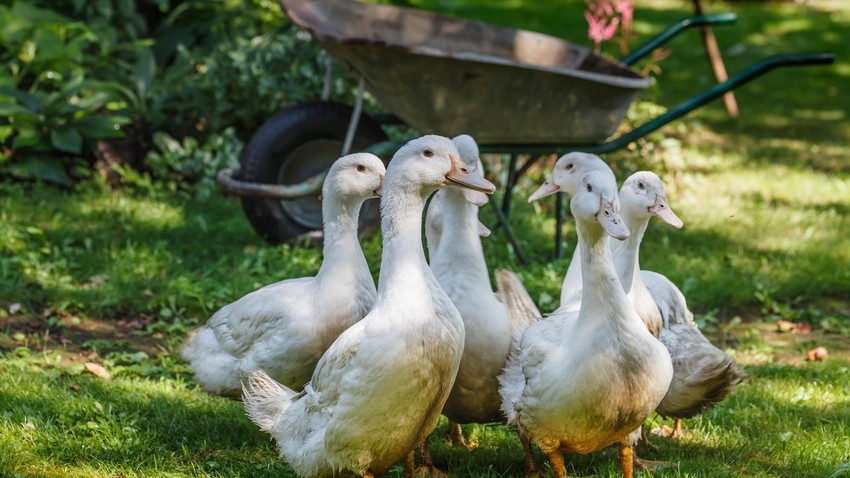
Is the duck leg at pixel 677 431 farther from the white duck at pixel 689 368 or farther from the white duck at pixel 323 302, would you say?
the white duck at pixel 323 302

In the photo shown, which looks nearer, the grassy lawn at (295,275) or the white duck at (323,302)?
the white duck at (323,302)

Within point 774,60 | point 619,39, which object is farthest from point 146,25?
point 774,60

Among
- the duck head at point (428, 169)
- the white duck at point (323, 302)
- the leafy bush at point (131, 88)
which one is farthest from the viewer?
the leafy bush at point (131, 88)

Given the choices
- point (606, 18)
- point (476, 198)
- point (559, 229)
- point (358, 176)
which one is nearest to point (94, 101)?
point (559, 229)

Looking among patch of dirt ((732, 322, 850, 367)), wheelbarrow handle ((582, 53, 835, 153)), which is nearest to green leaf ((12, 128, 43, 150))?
wheelbarrow handle ((582, 53, 835, 153))

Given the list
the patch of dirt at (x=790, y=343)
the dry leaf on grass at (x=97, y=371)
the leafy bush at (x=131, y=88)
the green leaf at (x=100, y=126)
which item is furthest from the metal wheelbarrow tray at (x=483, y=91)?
the dry leaf on grass at (x=97, y=371)

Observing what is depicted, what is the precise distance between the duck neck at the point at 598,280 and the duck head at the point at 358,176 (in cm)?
78

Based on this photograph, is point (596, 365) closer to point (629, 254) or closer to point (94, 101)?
point (629, 254)

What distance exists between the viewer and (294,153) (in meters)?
6.58

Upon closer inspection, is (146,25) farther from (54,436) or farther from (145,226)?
(54,436)

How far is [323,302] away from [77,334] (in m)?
2.06

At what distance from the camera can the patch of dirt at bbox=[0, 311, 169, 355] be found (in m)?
5.12

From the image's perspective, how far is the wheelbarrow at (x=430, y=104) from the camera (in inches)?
225

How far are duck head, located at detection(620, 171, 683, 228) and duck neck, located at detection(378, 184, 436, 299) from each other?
3.23ft
